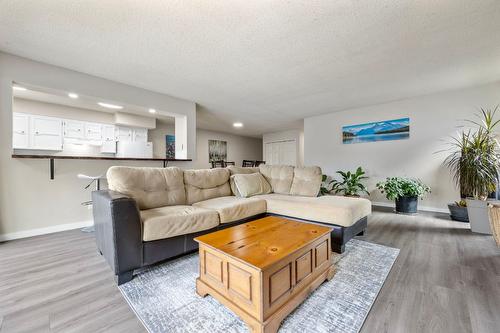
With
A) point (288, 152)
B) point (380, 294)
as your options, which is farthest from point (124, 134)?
point (380, 294)

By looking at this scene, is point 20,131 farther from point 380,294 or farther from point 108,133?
point 380,294

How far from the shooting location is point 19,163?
8.70ft

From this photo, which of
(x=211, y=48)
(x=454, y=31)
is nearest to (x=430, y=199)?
(x=454, y=31)

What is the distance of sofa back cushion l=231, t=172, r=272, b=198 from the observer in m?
3.05

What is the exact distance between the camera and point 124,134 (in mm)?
5469

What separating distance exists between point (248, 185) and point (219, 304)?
6.16 ft

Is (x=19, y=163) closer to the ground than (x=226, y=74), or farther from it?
closer to the ground

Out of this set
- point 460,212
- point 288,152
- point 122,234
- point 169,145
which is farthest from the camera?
point 288,152

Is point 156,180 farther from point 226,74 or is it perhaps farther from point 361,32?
point 361,32

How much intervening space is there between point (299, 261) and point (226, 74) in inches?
110

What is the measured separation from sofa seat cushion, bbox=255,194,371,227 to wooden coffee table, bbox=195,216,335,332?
1.95ft

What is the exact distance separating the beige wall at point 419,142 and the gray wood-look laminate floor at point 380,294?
189cm

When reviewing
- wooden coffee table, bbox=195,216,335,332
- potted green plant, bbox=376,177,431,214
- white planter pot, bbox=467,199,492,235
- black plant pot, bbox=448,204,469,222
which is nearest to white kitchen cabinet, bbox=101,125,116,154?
wooden coffee table, bbox=195,216,335,332

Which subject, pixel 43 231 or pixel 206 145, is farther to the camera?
pixel 206 145
